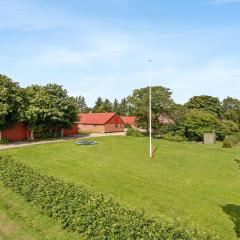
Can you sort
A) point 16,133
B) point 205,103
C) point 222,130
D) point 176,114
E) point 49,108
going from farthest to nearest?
point 205,103
point 222,130
point 176,114
point 16,133
point 49,108

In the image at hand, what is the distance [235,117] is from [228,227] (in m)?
78.1

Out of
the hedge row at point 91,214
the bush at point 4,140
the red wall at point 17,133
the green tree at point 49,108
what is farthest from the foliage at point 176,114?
the hedge row at point 91,214

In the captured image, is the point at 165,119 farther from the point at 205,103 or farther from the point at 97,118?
the point at 205,103

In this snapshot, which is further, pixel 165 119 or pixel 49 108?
pixel 165 119

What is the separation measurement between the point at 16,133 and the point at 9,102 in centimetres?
686

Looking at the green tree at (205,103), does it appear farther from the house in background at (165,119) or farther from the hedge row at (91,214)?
the hedge row at (91,214)

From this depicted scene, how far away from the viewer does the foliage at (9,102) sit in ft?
130

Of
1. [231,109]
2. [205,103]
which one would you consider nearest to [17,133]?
[205,103]

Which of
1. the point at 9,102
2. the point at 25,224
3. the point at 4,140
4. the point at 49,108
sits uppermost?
the point at 9,102

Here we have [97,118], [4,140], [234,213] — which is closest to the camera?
[234,213]

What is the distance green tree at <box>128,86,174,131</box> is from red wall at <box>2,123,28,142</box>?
66.1 feet

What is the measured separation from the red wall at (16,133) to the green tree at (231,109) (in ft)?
207

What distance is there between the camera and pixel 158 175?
27.5 m

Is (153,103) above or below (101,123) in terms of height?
above
